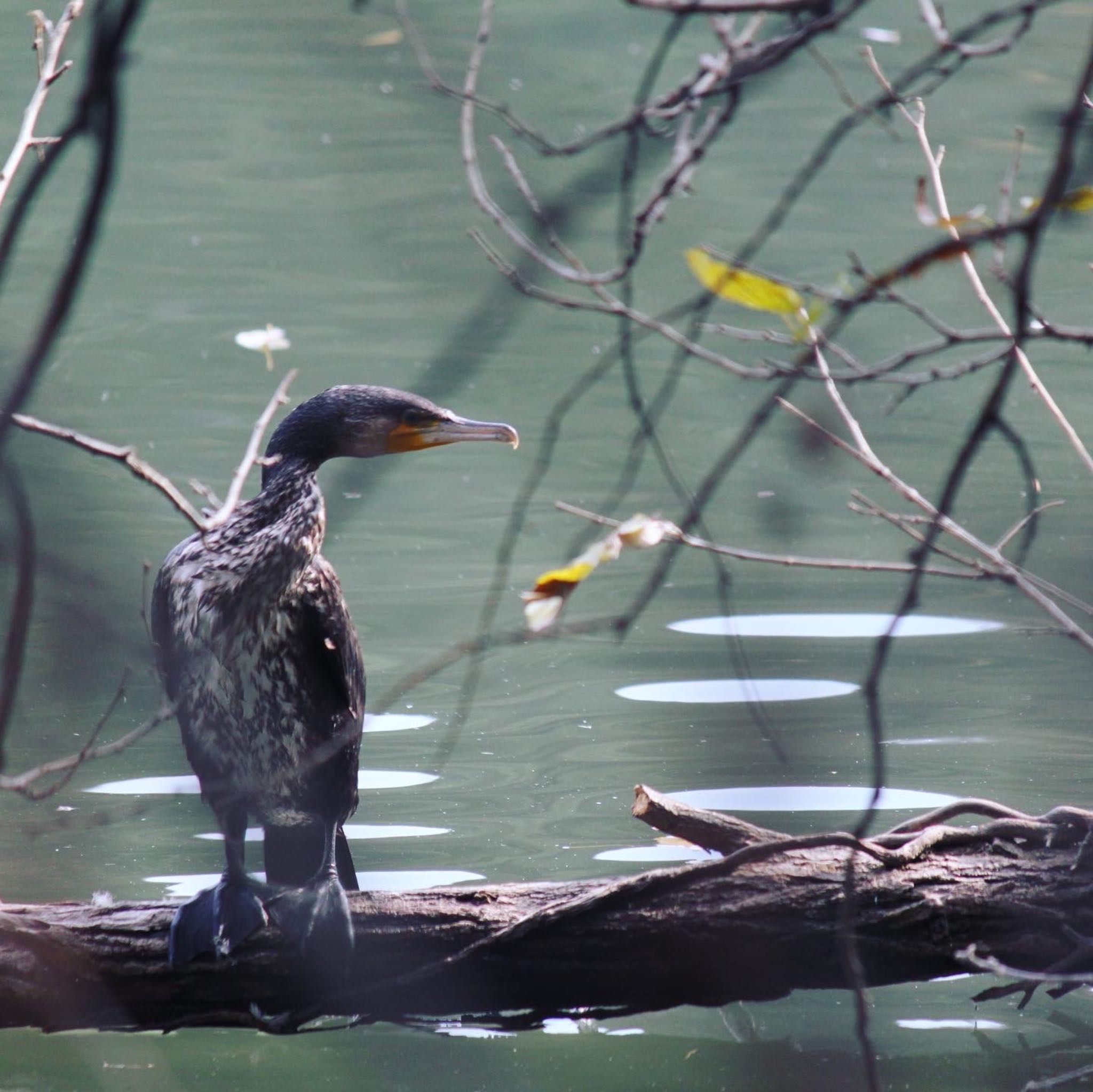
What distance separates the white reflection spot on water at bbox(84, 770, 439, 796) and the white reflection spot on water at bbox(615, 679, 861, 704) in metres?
0.63

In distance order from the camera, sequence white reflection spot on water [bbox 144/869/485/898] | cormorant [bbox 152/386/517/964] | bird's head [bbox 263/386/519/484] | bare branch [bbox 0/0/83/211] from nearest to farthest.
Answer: bare branch [bbox 0/0/83/211] → cormorant [bbox 152/386/517/964] → bird's head [bbox 263/386/519/484] → white reflection spot on water [bbox 144/869/485/898]

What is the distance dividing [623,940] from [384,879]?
3.82ft

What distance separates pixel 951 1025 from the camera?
2.47 meters

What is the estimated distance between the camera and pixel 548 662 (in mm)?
4094

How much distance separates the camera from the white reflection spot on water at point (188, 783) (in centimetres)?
328

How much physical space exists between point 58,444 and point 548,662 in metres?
2.14

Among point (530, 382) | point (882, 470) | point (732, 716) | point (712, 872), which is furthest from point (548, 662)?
point (882, 470)

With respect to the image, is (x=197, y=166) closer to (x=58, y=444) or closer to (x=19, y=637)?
(x=58, y=444)

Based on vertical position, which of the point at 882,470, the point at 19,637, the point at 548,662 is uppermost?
the point at 19,637

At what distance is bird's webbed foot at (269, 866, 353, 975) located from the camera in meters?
1.92

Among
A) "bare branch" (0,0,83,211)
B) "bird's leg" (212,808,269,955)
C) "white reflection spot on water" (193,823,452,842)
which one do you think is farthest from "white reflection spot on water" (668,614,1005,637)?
"bare branch" (0,0,83,211)

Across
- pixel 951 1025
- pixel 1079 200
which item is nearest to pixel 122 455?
pixel 1079 200

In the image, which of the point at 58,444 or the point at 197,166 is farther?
the point at 197,166

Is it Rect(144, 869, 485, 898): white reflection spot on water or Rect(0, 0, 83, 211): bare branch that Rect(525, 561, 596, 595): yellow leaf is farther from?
Rect(144, 869, 485, 898): white reflection spot on water
